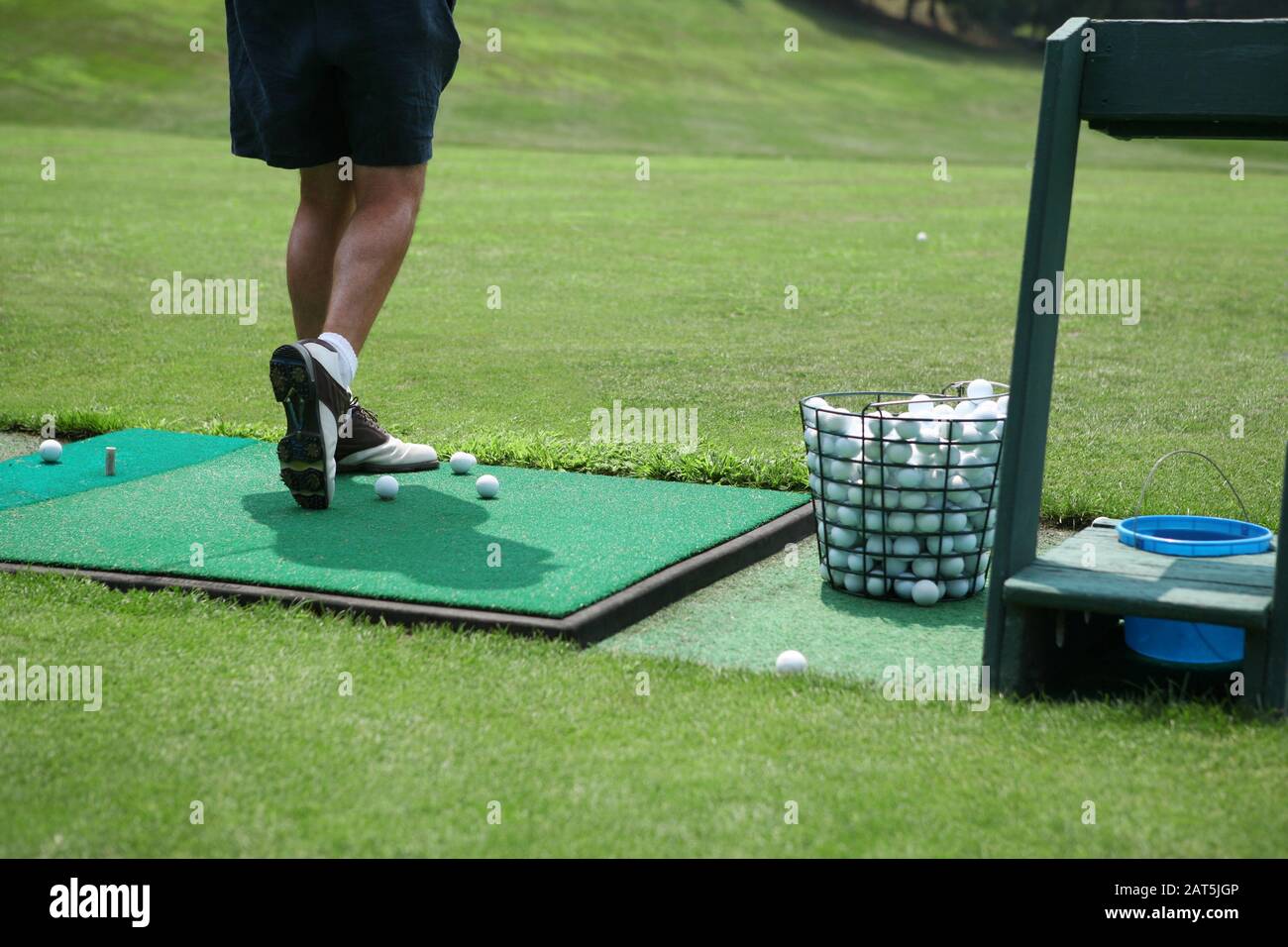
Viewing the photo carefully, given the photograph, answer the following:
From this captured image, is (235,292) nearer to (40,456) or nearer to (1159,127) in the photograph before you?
(40,456)

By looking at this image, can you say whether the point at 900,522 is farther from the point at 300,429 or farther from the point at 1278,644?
the point at 300,429

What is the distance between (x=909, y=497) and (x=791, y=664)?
83cm

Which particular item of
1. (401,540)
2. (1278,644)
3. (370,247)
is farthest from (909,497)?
(370,247)

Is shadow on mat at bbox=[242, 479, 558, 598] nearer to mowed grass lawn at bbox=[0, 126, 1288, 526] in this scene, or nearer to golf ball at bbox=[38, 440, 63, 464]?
mowed grass lawn at bbox=[0, 126, 1288, 526]

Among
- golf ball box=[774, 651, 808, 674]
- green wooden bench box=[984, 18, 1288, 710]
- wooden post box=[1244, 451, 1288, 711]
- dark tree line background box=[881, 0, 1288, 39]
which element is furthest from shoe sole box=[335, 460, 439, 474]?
dark tree line background box=[881, 0, 1288, 39]

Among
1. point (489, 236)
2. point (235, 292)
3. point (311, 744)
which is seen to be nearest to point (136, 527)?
point (311, 744)

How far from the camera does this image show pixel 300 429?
4199 millimetres

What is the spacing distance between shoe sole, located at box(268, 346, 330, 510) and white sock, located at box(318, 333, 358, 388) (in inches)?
6.5

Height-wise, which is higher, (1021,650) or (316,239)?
(316,239)

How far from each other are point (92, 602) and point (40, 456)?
1707 millimetres

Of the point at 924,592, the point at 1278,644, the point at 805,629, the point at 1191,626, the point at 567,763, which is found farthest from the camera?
the point at 924,592

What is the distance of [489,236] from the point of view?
13.1m

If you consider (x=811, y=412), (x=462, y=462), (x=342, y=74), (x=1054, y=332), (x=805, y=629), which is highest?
(x=342, y=74)

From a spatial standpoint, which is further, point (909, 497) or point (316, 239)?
point (316, 239)
